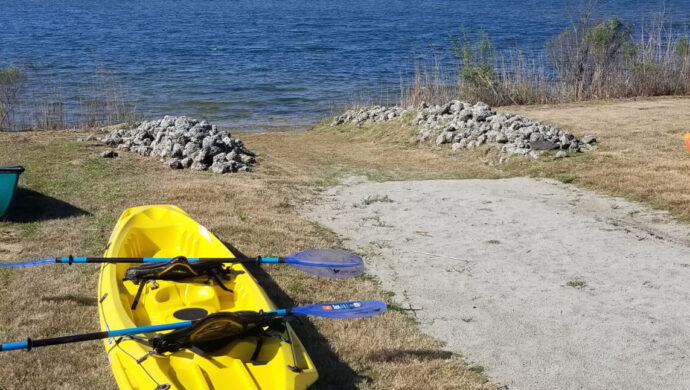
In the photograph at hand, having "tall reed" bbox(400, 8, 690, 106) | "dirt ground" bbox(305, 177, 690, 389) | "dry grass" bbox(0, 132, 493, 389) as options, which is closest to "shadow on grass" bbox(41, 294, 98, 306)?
"dry grass" bbox(0, 132, 493, 389)

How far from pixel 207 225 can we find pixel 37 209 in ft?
7.57

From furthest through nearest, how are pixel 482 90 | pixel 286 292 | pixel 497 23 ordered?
pixel 497 23
pixel 482 90
pixel 286 292

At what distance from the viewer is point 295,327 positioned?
19.8 feet

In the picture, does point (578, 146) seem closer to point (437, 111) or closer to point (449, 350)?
point (437, 111)

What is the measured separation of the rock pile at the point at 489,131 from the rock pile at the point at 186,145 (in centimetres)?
394

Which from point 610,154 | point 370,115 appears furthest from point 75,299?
point 370,115

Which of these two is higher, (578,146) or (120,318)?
(120,318)

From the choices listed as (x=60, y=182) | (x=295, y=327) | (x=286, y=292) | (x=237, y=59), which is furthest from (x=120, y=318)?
(x=237, y=59)

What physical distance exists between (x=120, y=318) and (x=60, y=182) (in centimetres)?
605

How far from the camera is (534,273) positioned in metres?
7.30

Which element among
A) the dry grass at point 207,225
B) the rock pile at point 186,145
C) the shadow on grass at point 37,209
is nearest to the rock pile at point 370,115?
the dry grass at point 207,225

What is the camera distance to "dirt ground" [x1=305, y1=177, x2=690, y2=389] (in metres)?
5.50

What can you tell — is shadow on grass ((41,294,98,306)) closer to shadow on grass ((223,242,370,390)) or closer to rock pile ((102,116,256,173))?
shadow on grass ((223,242,370,390))

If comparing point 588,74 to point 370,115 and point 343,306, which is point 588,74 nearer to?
point 370,115
